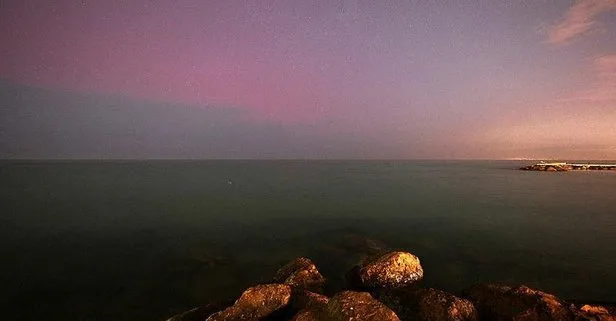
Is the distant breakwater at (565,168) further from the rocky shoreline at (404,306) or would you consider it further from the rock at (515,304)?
the rocky shoreline at (404,306)

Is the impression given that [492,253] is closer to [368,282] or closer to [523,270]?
[523,270]

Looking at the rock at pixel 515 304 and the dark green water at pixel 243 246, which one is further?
the dark green water at pixel 243 246

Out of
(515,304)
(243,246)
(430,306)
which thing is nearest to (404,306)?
(430,306)

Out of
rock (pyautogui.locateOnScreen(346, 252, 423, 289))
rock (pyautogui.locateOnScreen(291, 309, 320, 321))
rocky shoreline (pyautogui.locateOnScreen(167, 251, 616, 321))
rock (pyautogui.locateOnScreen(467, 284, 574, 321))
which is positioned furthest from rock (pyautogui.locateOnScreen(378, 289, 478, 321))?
rock (pyautogui.locateOnScreen(291, 309, 320, 321))

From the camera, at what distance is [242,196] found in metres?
49.7

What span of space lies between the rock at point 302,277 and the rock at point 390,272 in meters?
1.86

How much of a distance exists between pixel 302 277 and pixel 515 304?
23.7 feet

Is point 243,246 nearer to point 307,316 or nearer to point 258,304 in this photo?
point 258,304

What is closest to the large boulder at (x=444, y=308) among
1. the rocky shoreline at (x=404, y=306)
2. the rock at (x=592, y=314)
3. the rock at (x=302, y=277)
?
the rocky shoreline at (x=404, y=306)

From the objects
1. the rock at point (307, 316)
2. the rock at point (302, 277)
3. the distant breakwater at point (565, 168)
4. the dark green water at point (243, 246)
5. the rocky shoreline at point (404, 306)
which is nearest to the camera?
the rocky shoreline at point (404, 306)

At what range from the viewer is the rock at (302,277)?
40.7 ft

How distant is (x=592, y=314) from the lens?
9.05m

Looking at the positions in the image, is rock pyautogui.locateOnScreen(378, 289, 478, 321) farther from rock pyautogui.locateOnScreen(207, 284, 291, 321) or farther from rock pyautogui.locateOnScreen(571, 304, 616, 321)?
rock pyautogui.locateOnScreen(207, 284, 291, 321)

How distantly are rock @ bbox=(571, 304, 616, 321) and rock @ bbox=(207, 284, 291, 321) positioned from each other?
8.16 m
